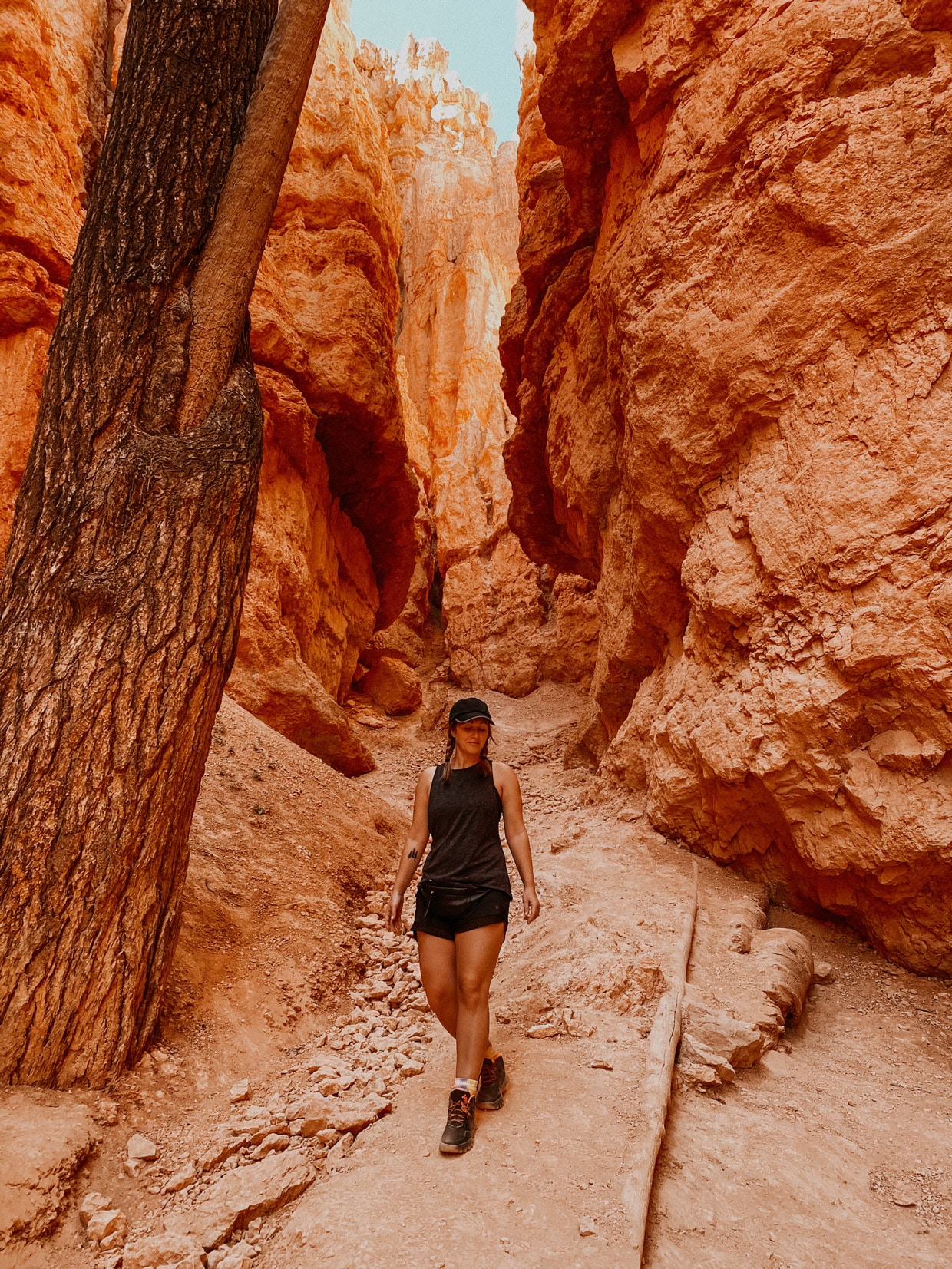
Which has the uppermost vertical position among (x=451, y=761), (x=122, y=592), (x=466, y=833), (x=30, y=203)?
(x=30, y=203)

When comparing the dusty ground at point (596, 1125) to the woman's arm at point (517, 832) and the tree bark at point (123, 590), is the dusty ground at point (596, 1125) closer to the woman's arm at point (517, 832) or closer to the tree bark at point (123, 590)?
the tree bark at point (123, 590)

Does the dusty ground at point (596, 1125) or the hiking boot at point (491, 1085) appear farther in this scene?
the hiking boot at point (491, 1085)

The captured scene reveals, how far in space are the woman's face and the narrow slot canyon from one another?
3.98ft

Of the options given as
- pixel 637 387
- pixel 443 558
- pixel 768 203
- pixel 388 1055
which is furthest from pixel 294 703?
pixel 443 558

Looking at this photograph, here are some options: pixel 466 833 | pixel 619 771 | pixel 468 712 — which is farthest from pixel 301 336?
pixel 466 833

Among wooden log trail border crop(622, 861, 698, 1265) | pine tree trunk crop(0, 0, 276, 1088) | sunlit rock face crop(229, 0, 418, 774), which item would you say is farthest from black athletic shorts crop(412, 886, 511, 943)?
sunlit rock face crop(229, 0, 418, 774)

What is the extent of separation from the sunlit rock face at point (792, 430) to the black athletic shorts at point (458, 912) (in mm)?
2605

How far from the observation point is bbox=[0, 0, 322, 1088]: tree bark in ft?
9.14

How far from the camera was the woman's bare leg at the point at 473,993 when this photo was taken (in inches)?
103

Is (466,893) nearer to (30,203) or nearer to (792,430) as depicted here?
(792,430)

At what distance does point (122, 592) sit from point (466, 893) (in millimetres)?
1923

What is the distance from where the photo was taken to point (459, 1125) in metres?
2.46

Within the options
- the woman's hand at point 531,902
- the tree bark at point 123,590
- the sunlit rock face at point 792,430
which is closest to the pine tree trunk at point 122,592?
the tree bark at point 123,590

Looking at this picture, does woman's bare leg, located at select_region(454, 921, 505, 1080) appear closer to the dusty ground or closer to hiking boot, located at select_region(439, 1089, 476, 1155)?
hiking boot, located at select_region(439, 1089, 476, 1155)
